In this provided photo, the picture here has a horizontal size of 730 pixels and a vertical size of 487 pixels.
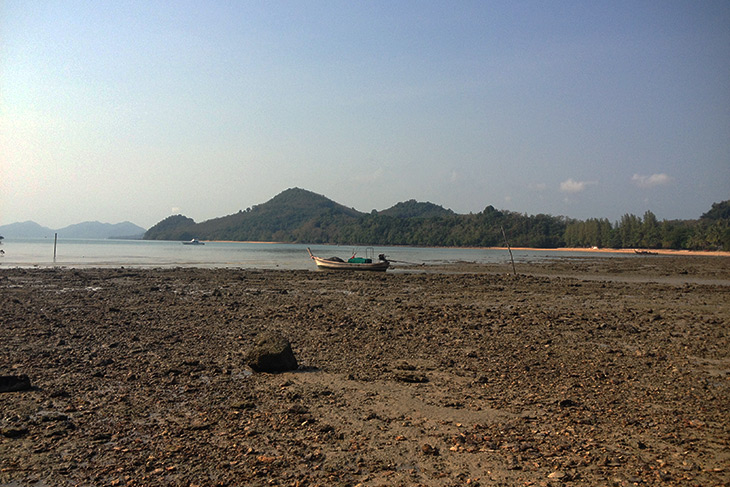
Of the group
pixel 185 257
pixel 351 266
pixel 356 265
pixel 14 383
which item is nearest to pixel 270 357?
pixel 14 383

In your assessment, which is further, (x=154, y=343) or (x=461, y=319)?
(x=461, y=319)

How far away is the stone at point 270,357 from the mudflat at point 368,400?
0.15m

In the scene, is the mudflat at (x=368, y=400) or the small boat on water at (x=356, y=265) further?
the small boat on water at (x=356, y=265)

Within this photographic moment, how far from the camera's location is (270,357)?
28.4 feet

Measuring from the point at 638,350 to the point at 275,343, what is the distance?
7492 mm

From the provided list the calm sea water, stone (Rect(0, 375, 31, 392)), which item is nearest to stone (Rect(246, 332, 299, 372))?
stone (Rect(0, 375, 31, 392))

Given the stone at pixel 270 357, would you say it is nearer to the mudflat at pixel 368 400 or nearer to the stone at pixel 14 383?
the mudflat at pixel 368 400

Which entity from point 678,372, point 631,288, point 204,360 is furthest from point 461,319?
point 631,288

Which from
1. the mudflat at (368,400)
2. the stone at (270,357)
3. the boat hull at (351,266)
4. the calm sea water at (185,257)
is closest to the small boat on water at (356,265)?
the boat hull at (351,266)

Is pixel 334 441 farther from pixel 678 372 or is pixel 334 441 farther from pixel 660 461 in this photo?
pixel 678 372

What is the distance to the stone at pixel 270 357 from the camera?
8656mm

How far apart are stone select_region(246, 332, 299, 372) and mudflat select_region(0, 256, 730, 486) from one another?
0.48ft

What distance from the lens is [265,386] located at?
7.93m

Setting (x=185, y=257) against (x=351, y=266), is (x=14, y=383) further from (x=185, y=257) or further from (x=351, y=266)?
(x=185, y=257)
